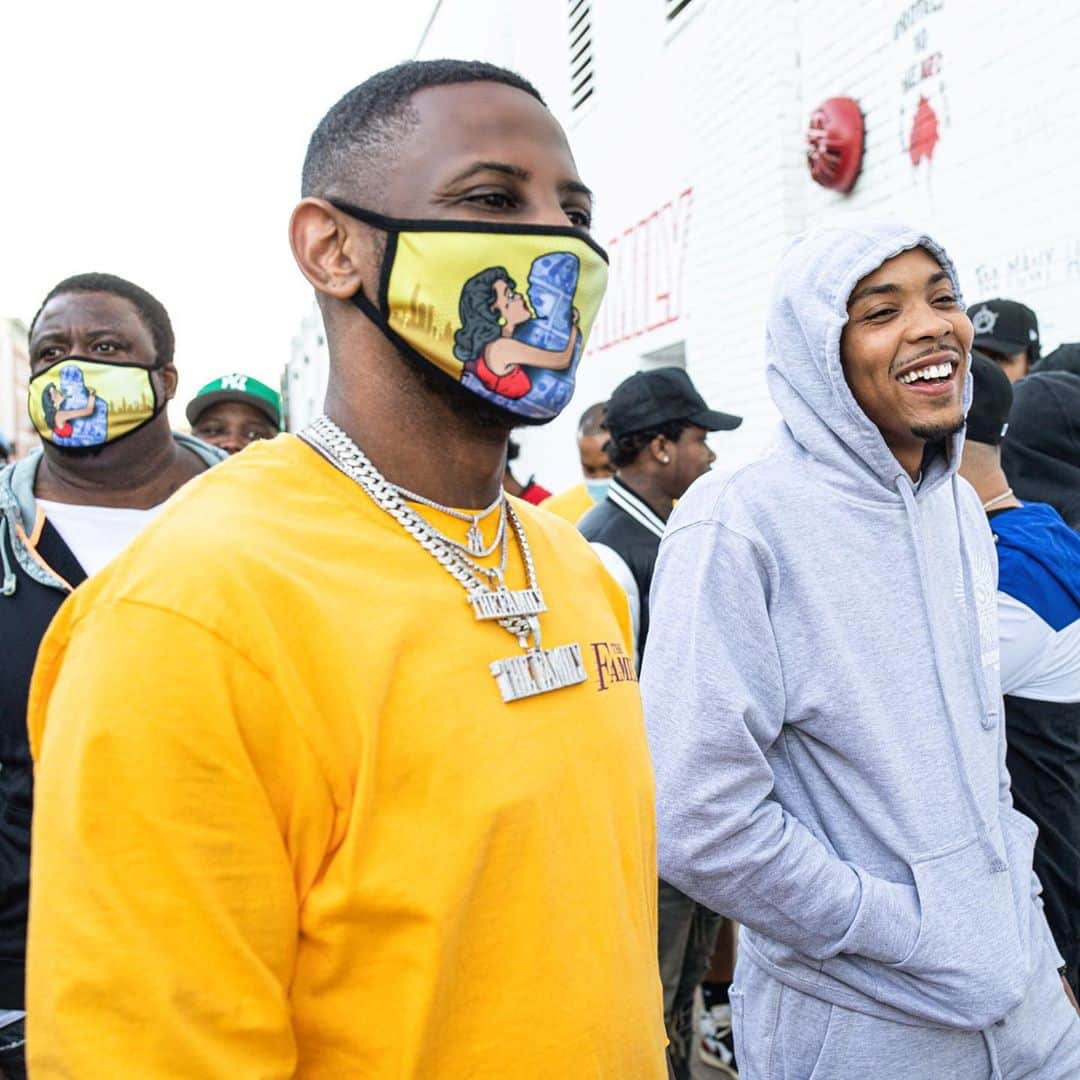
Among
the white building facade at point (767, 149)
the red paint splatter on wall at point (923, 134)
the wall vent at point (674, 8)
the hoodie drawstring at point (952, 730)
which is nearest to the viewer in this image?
the hoodie drawstring at point (952, 730)

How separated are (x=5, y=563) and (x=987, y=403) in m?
2.41

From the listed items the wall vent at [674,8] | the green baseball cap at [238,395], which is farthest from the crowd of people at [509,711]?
the wall vent at [674,8]

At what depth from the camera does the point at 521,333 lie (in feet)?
4.39

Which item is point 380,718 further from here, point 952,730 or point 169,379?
point 169,379

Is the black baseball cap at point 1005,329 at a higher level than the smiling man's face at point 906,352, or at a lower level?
higher

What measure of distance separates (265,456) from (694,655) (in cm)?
90

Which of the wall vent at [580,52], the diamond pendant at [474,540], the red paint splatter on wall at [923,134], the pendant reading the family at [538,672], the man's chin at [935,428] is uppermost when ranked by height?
the wall vent at [580,52]

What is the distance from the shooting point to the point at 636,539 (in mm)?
3891

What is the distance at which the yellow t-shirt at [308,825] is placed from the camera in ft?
3.17

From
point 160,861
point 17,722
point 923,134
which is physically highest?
point 923,134

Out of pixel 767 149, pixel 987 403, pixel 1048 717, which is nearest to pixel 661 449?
pixel 987 403

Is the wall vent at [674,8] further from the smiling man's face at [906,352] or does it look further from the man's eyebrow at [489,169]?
the man's eyebrow at [489,169]

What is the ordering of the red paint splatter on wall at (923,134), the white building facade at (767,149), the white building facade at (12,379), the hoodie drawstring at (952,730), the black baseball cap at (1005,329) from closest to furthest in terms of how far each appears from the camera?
the hoodie drawstring at (952,730) → the black baseball cap at (1005,329) → the white building facade at (767,149) → the red paint splatter on wall at (923,134) → the white building facade at (12,379)

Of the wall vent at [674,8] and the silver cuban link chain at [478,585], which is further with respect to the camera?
the wall vent at [674,8]
